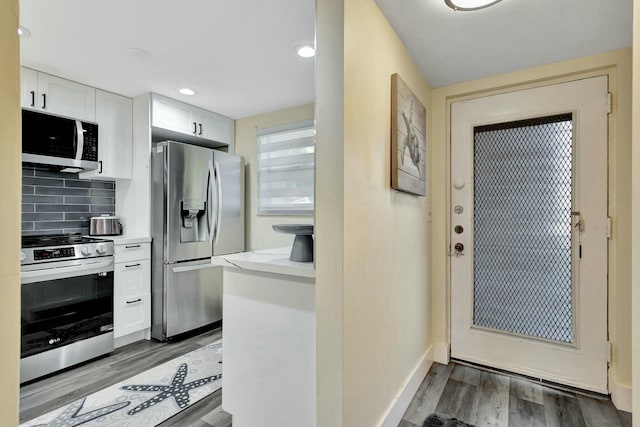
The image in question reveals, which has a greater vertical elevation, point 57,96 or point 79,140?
point 57,96

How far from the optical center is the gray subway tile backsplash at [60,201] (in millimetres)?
2660

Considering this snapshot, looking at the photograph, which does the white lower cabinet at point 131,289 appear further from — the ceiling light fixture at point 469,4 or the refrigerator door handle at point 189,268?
the ceiling light fixture at point 469,4

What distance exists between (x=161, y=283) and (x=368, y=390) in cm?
223

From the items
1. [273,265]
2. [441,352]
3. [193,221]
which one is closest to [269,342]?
[273,265]

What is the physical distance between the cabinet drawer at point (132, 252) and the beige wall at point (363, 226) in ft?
7.28

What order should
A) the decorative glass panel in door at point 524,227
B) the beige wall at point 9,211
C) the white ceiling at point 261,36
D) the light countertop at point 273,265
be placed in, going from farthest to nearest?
the decorative glass panel in door at point 524,227 → the white ceiling at point 261,36 → the light countertop at point 273,265 → the beige wall at point 9,211

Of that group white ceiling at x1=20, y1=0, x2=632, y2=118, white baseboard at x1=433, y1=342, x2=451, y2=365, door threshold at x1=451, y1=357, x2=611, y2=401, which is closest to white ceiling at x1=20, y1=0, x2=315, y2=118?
white ceiling at x1=20, y1=0, x2=632, y2=118

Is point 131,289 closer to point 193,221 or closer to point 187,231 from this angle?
point 187,231

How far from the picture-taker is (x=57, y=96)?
2.54 meters

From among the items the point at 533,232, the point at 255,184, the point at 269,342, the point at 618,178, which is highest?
the point at 255,184

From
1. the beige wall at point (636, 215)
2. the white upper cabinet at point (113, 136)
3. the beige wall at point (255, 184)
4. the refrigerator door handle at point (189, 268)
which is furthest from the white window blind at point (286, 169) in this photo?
the beige wall at point (636, 215)

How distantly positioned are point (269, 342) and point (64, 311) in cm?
191

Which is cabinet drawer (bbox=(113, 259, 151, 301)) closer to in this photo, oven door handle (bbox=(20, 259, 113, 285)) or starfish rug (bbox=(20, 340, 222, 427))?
oven door handle (bbox=(20, 259, 113, 285))

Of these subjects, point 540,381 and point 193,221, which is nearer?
point 540,381
